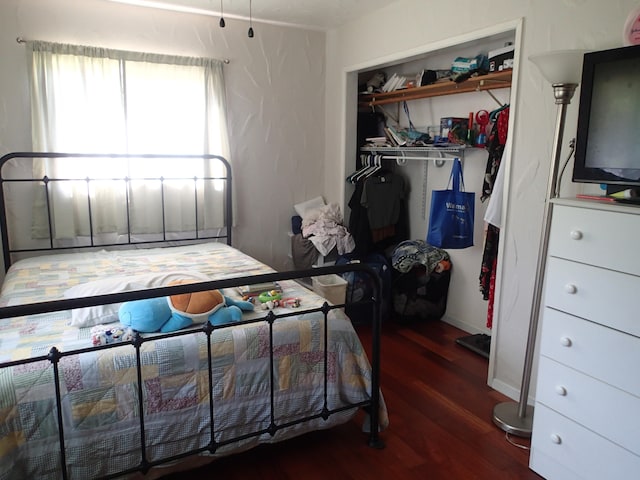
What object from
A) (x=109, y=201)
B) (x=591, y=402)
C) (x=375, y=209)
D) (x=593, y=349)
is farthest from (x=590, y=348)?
(x=109, y=201)

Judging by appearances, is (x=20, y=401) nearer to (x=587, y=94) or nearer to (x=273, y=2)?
(x=587, y=94)

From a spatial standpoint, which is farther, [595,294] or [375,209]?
[375,209]

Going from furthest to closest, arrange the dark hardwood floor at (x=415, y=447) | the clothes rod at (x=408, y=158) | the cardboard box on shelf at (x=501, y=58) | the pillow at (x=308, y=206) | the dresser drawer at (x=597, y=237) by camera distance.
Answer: the pillow at (x=308, y=206) < the clothes rod at (x=408, y=158) < the cardboard box on shelf at (x=501, y=58) < the dark hardwood floor at (x=415, y=447) < the dresser drawer at (x=597, y=237)

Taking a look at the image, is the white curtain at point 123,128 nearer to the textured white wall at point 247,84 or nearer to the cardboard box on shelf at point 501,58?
the textured white wall at point 247,84

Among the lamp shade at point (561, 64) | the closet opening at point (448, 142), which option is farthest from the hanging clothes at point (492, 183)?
the lamp shade at point (561, 64)

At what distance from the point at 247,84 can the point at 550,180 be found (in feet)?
8.49

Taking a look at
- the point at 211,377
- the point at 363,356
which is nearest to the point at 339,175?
the point at 363,356

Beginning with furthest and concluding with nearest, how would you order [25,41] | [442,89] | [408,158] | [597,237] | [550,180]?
[408,158]
[442,89]
[25,41]
[550,180]
[597,237]

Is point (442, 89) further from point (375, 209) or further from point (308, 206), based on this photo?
point (308, 206)

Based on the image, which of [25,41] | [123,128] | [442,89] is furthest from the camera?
[123,128]

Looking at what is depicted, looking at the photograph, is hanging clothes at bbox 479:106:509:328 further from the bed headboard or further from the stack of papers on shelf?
the bed headboard

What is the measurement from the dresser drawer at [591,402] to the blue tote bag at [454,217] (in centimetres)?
132

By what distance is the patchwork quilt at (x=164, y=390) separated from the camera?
153 cm

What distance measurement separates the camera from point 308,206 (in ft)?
13.8
